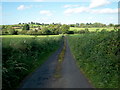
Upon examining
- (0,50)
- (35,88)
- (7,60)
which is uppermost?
(0,50)

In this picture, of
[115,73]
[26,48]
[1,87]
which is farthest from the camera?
[26,48]

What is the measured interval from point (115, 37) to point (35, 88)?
6052mm

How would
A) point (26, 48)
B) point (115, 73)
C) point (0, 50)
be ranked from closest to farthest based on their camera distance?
point (115, 73), point (0, 50), point (26, 48)

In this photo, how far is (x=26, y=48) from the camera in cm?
1545

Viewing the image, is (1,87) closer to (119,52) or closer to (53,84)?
(53,84)

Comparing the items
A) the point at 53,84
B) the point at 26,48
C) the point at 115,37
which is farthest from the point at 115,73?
the point at 26,48

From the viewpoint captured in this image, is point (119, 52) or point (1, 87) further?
point (119, 52)

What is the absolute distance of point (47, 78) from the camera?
8.93m

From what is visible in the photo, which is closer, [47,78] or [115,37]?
[47,78]

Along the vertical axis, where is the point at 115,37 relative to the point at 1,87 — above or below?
above

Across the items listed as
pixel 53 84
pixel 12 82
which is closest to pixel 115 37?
pixel 53 84

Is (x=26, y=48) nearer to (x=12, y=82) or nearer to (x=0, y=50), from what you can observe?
(x=0, y=50)

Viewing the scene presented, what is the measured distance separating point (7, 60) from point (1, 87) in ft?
7.83


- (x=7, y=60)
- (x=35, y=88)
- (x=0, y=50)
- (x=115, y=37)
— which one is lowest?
(x=35, y=88)
